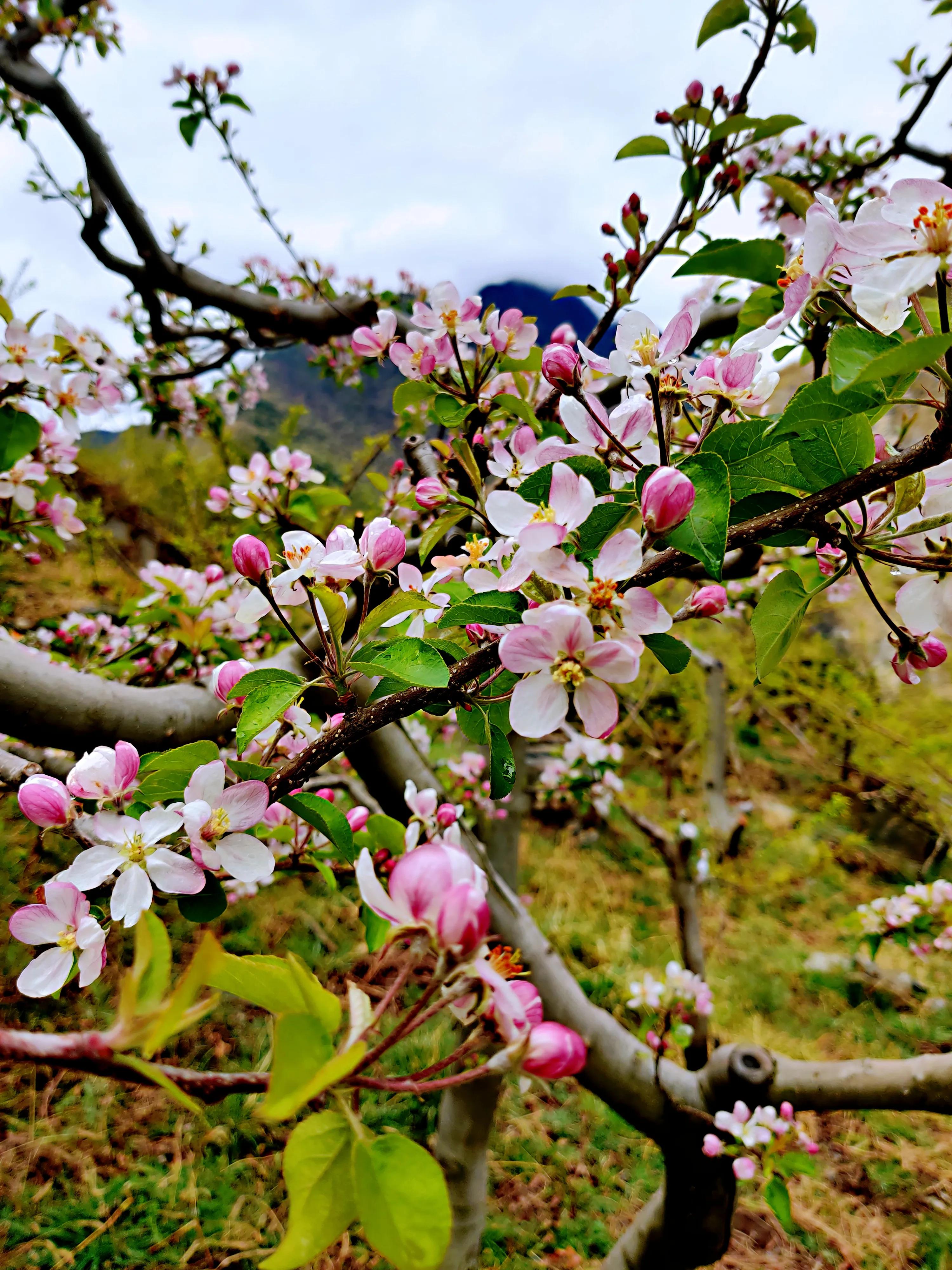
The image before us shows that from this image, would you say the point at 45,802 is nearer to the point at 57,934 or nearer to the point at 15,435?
the point at 57,934

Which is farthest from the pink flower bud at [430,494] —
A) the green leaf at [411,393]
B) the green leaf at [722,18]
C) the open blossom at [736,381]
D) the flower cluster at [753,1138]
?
the flower cluster at [753,1138]

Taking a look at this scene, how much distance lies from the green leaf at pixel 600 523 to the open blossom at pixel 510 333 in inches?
15.2

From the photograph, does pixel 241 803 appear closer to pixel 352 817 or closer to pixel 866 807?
pixel 352 817

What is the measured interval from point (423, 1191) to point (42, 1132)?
2030 millimetres

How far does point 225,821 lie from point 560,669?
0.81 ft

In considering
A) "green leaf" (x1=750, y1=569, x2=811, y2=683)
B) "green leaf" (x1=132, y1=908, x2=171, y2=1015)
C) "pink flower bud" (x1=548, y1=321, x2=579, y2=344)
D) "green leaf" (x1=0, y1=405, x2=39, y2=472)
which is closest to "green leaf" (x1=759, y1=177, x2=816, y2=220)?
"pink flower bud" (x1=548, y1=321, x2=579, y2=344)

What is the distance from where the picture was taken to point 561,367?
47 centimetres

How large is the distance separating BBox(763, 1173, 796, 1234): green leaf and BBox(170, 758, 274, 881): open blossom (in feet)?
3.66

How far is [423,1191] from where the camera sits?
242 millimetres

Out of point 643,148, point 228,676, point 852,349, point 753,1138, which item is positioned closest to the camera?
point 852,349

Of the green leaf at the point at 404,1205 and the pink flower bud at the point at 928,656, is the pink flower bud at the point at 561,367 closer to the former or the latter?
the pink flower bud at the point at 928,656

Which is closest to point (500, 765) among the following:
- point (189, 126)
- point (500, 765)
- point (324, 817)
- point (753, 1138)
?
point (500, 765)

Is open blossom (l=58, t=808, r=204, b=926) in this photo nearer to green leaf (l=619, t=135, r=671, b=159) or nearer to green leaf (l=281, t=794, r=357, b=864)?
green leaf (l=281, t=794, r=357, b=864)

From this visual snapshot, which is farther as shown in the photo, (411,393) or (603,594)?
(411,393)
